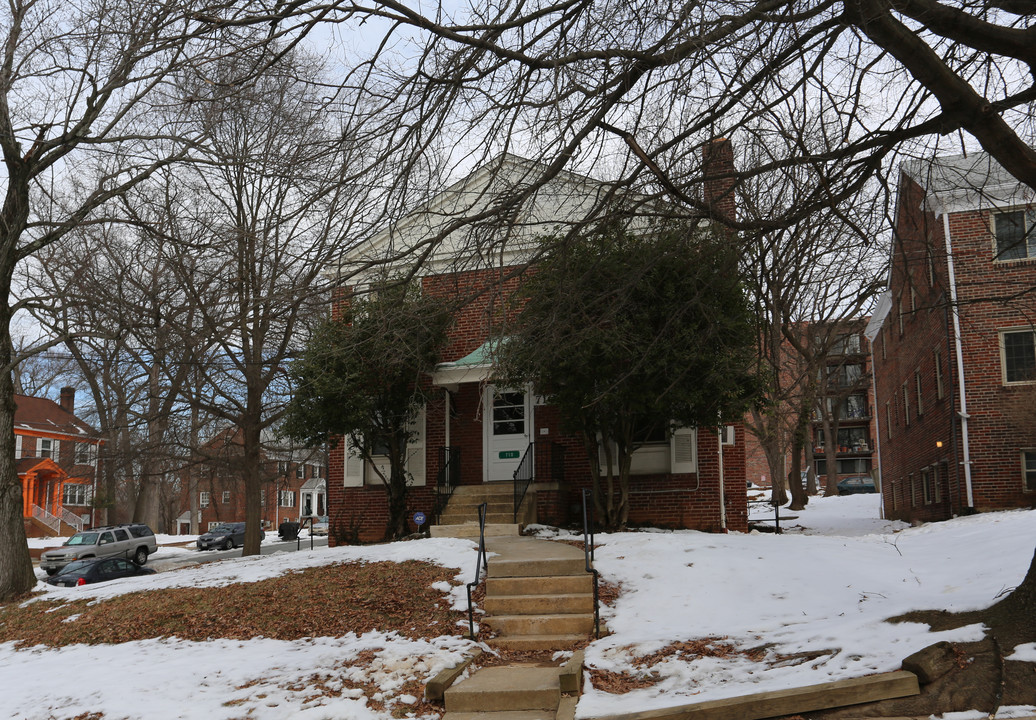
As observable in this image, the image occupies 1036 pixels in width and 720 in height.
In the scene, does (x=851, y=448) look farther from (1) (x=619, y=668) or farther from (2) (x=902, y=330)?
(1) (x=619, y=668)

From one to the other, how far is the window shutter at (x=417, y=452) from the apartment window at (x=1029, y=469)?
553 inches

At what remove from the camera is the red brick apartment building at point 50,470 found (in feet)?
140

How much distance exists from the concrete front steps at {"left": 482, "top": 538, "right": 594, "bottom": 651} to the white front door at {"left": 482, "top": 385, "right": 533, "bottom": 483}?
19.1 ft

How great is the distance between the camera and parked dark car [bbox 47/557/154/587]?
20781mm

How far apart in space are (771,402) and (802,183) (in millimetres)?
6063

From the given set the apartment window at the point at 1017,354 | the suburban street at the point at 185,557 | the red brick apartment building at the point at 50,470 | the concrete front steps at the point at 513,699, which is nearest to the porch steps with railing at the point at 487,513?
the concrete front steps at the point at 513,699

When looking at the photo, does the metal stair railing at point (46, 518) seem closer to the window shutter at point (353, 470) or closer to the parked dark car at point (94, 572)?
the parked dark car at point (94, 572)

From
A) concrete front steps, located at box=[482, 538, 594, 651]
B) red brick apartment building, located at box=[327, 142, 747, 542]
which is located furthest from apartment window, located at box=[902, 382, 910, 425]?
concrete front steps, located at box=[482, 538, 594, 651]

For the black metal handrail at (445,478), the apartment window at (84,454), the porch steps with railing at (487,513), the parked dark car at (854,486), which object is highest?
the apartment window at (84,454)

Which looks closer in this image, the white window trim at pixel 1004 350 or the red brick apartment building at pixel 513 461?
the red brick apartment building at pixel 513 461

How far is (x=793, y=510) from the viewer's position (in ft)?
105

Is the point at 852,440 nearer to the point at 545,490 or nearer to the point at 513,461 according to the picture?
the point at 513,461

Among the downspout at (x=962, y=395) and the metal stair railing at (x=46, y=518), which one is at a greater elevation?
the downspout at (x=962, y=395)

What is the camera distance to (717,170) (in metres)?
8.66
